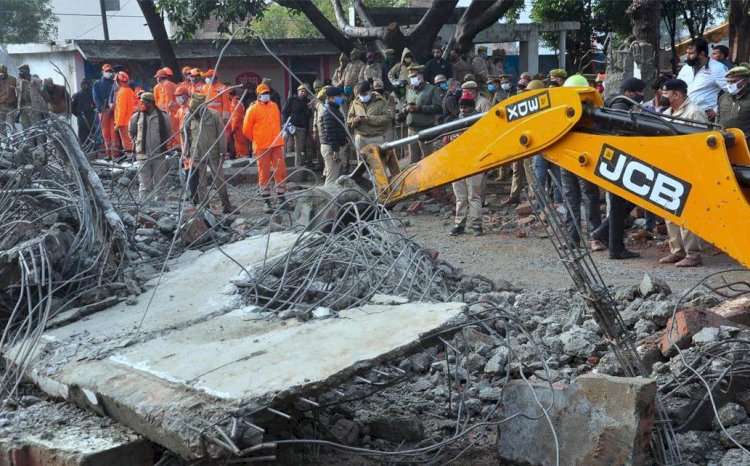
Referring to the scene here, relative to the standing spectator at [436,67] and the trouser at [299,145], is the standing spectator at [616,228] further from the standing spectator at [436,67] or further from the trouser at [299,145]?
the trouser at [299,145]

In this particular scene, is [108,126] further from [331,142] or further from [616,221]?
[616,221]

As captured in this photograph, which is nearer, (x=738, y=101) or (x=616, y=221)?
(x=738, y=101)

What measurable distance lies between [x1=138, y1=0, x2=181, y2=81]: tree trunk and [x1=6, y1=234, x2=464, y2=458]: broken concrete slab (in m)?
15.6

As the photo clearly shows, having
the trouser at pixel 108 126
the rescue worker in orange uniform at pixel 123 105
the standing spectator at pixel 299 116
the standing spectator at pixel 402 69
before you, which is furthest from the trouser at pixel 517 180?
the trouser at pixel 108 126

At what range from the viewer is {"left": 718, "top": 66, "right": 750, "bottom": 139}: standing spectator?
974 centimetres

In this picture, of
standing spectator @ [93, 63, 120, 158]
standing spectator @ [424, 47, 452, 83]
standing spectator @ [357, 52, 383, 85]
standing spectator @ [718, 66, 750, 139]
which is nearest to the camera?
standing spectator @ [718, 66, 750, 139]

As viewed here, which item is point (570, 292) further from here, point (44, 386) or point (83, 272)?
point (44, 386)

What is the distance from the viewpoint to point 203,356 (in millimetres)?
4715

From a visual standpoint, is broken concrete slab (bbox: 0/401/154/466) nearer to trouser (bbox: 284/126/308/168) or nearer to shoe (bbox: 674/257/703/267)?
shoe (bbox: 674/257/703/267)

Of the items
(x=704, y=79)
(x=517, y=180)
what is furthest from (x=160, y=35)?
(x=704, y=79)

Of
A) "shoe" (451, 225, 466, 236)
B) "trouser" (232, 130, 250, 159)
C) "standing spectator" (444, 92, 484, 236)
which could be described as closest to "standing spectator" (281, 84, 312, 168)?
"trouser" (232, 130, 250, 159)

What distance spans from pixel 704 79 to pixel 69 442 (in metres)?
9.62

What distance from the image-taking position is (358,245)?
597cm

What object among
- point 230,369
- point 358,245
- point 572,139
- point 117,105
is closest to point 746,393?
point 572,139
